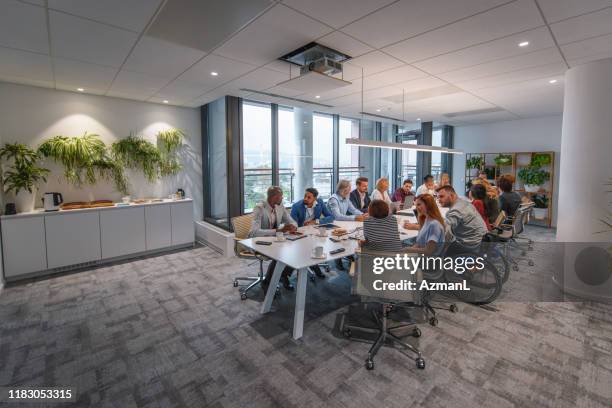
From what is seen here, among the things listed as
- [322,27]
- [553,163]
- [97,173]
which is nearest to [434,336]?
[322,27]

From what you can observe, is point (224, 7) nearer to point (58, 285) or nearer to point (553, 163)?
point (58, 285)

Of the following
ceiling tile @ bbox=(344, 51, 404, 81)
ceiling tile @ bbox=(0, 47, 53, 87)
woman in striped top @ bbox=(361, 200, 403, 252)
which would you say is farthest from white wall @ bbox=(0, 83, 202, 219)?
woman in striped top @ bbox=(361, 200, 403, 252)

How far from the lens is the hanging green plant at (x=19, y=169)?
436 centimetres

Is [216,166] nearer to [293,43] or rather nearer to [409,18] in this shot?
[293,43]

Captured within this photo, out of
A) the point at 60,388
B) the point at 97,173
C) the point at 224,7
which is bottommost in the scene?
the point at 60,388

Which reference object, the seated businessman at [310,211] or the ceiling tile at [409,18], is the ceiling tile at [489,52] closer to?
the ceiling tile at [409,18]

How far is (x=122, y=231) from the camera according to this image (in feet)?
17.1

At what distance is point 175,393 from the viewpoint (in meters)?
2.26

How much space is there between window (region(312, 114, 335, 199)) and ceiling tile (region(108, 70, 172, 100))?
11.0ft

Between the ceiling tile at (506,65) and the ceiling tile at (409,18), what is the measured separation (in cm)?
144

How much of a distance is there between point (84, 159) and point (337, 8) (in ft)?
15.1

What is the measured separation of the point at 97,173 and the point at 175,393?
179 inches

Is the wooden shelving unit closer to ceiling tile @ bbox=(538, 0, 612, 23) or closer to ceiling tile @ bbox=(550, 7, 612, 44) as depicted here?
ceiling tile @ bbox=(550, 7, 612, 44)

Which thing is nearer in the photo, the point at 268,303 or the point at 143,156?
the point at 268,303
